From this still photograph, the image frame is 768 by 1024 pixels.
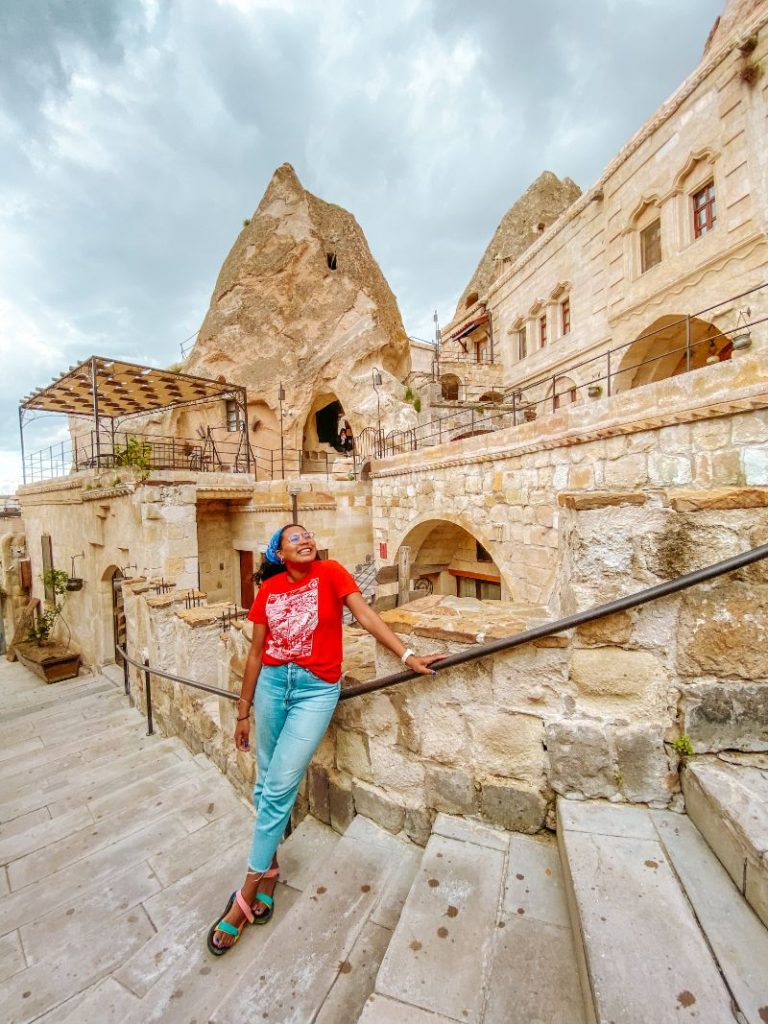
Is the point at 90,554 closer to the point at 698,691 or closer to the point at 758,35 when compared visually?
the point at 698,691

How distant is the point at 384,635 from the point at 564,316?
57.8ft

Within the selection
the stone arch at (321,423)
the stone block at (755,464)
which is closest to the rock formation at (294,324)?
the stone arch at (321,423)

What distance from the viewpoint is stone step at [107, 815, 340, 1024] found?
1701mm

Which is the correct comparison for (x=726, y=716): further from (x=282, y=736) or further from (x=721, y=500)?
(x=282, y=736)

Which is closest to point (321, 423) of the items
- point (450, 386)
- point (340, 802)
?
point (450, 386)

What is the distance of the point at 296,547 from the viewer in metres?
2.23

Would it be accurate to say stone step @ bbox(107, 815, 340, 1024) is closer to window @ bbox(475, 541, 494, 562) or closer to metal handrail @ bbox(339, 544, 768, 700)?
metal handrail @ bbox(339, 544, 768, 700)

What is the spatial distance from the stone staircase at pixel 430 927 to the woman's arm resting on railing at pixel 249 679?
655mm

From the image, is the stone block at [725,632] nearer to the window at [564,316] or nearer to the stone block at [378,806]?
the stone block at [378,806]

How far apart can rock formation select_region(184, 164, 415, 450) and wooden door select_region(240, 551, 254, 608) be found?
737 centimetres

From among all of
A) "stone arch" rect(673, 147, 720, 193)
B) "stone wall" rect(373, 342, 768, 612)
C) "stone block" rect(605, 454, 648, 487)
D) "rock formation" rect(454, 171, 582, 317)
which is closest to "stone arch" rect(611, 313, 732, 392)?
"stone arch" rect(673, 147, 720, 193)

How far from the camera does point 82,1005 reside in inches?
71.6

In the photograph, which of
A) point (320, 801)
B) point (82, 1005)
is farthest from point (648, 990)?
point (82, 1005)

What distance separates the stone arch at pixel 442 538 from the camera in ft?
25.1
